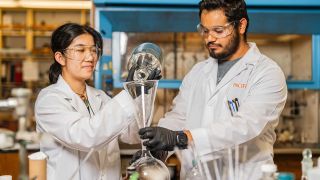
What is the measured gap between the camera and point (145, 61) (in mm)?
1254

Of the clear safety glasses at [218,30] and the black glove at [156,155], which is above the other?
the clear safety glasses at [218,30]

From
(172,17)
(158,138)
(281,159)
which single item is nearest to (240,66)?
(158,138)

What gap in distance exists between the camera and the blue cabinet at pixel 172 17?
2229mm

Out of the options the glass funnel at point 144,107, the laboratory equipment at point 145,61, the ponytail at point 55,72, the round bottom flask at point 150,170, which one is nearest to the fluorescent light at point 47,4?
the ponytail at point 55,72

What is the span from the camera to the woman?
1.24 metres

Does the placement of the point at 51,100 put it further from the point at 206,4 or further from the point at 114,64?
the point at 114,64

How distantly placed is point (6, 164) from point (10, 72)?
1.97 m

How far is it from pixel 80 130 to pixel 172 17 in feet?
4.33

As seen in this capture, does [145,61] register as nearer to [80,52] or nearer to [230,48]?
[80,52]

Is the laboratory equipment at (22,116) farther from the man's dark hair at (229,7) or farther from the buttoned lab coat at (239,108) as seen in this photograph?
the man's dark hair at (229,7)

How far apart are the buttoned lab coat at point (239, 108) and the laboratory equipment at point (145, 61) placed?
255 mm

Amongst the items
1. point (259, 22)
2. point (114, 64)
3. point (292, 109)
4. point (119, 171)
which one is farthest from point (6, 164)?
point (292, 109)

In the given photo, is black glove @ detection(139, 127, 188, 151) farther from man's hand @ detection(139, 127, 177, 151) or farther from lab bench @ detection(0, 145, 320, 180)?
lab bench @ detection(0, 145, 320, 180)

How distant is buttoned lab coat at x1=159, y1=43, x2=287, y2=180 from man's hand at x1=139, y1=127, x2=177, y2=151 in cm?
15
